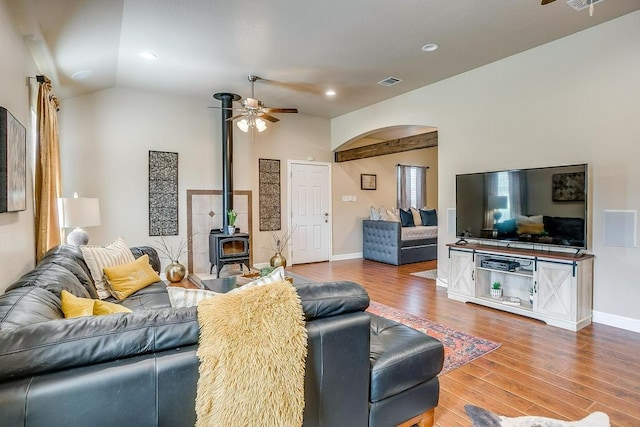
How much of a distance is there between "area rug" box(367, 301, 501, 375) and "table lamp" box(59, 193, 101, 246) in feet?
10.6

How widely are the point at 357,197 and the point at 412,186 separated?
2.23 metres

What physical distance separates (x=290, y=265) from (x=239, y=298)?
5448mm

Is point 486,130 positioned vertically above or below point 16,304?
above

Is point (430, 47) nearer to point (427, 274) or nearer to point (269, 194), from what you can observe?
point (427, 274)

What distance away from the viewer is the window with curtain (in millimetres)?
8680

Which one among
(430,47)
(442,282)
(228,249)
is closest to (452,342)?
(442,282)

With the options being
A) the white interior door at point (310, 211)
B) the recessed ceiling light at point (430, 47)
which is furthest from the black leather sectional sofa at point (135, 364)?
the white interior door at point (310, 211)

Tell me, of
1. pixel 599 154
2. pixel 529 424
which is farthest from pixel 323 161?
pixel 529 424

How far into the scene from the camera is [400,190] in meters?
8.65

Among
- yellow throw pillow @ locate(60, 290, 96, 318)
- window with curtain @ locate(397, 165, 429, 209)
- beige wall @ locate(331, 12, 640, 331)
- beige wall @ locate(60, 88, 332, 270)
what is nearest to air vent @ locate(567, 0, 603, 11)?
beige wall @ locate(331, 12, 640, 331)

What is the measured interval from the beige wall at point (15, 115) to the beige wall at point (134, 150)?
5.83 ft

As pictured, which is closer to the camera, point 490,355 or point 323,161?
point 490,355

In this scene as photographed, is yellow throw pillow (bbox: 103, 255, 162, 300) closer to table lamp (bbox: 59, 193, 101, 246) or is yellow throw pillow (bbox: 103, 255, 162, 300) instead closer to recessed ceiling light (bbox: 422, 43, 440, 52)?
table lamp (bbox: 59, 193, 101, 246)

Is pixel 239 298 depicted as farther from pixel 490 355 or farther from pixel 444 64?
pixel 444 64
